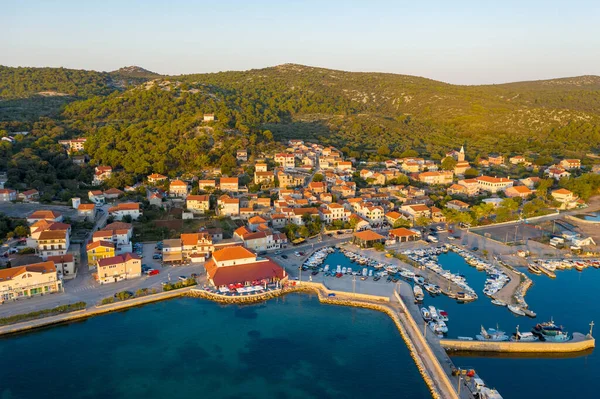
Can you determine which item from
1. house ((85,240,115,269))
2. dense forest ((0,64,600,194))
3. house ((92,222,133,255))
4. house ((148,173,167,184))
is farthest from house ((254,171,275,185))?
house ((85,240,115,269))

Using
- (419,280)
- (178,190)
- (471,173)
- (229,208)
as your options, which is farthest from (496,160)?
(178,190)

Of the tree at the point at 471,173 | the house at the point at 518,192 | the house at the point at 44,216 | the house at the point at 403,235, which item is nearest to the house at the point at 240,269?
the house at the point at 403,235

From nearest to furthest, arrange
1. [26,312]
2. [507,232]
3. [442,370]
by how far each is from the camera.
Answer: [442,370] → [26,312] → [507,232]

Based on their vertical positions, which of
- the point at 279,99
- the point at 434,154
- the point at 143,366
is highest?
the point at 279,99

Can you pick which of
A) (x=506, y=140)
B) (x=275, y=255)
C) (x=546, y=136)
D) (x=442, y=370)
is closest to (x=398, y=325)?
(x=442, y=370)

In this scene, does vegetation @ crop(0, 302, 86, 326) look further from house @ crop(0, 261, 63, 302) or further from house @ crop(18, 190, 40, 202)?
house @ crop(18, 190, 40, 202)

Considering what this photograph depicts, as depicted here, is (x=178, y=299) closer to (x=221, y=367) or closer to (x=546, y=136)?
(x=221, y=367)

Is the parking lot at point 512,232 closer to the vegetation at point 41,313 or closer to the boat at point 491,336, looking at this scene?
the boat at point 491,336
